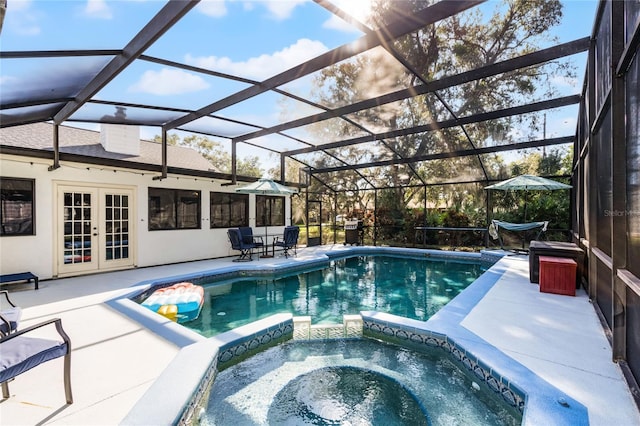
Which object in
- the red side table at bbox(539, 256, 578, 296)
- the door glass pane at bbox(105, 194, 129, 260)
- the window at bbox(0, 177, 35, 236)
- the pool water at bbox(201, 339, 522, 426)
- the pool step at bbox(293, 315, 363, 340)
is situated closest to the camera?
the pool water at bbox(201, 339, 522, 426)

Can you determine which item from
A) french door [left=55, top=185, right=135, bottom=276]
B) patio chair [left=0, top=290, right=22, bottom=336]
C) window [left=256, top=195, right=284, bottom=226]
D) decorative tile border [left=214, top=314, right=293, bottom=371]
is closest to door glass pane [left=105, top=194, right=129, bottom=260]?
french door [left=55, top=185, right=135, bottom=276]

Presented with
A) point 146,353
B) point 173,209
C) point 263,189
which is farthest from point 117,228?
point 146,353

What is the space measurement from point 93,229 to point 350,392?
7.27m

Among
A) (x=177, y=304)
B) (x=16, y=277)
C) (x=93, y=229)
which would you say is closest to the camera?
(x=177, y=304)

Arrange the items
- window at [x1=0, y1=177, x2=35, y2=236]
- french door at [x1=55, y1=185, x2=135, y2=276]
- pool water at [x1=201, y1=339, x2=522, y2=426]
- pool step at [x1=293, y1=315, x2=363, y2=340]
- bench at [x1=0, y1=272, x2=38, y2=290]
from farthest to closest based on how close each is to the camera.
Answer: french door at [x1=55, y1=185, x2=135, y2=276], window at [x1=0, y1=177, x2=35, y2=236], bench at [x1=0, y1=272, x2=38, y2=290], pool step at [x1=293, y1=315, x2=363, y2=340], pool water at [x1=201, y1=339, x2=522, y2=426]

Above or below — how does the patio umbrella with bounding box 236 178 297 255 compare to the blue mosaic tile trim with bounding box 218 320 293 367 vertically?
above

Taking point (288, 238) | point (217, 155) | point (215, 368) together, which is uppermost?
point (217, 155)

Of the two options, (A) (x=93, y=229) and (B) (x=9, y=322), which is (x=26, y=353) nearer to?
(B) (x=9, y=322)

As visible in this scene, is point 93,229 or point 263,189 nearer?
point 93,229

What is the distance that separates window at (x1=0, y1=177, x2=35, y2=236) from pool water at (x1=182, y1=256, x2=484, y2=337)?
372cm

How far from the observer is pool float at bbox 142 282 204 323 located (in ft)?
14.8

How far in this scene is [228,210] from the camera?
33.9 feet

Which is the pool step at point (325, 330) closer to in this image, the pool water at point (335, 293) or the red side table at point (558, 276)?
the pool water at point (335, 293)

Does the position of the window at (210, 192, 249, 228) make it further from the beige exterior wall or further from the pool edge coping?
the pool edge coping
